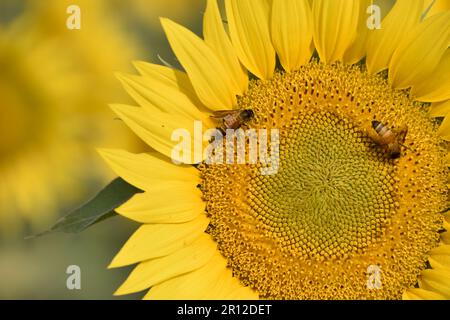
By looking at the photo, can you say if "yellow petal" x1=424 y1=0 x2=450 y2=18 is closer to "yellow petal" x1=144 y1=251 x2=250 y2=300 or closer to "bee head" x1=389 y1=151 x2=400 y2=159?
"bee head" x1=389 y1=151 x2=400 y2=159

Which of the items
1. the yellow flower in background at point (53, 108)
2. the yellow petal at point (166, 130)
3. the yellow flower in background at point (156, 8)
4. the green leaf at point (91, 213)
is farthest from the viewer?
the yellow flower in background at point (156, 8)

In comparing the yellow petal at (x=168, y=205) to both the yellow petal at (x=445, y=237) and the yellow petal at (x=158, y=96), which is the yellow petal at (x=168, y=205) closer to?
the yellow petal at (x=158, y=96)

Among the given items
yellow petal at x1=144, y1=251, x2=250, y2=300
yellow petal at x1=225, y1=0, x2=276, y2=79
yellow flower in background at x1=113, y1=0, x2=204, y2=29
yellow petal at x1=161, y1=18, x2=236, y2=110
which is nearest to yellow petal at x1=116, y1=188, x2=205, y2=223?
yellow petal at x1=144, y1=251, x2=250, y2=300

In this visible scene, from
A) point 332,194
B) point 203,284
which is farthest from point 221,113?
point 203,284

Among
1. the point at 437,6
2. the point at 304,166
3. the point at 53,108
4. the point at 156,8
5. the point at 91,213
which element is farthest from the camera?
the point at 156,8

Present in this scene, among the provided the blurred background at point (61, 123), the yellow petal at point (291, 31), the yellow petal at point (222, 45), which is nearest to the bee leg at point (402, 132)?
the yellow petal at point (291, 31)

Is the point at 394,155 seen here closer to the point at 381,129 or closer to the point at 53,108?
the point at 381,129
